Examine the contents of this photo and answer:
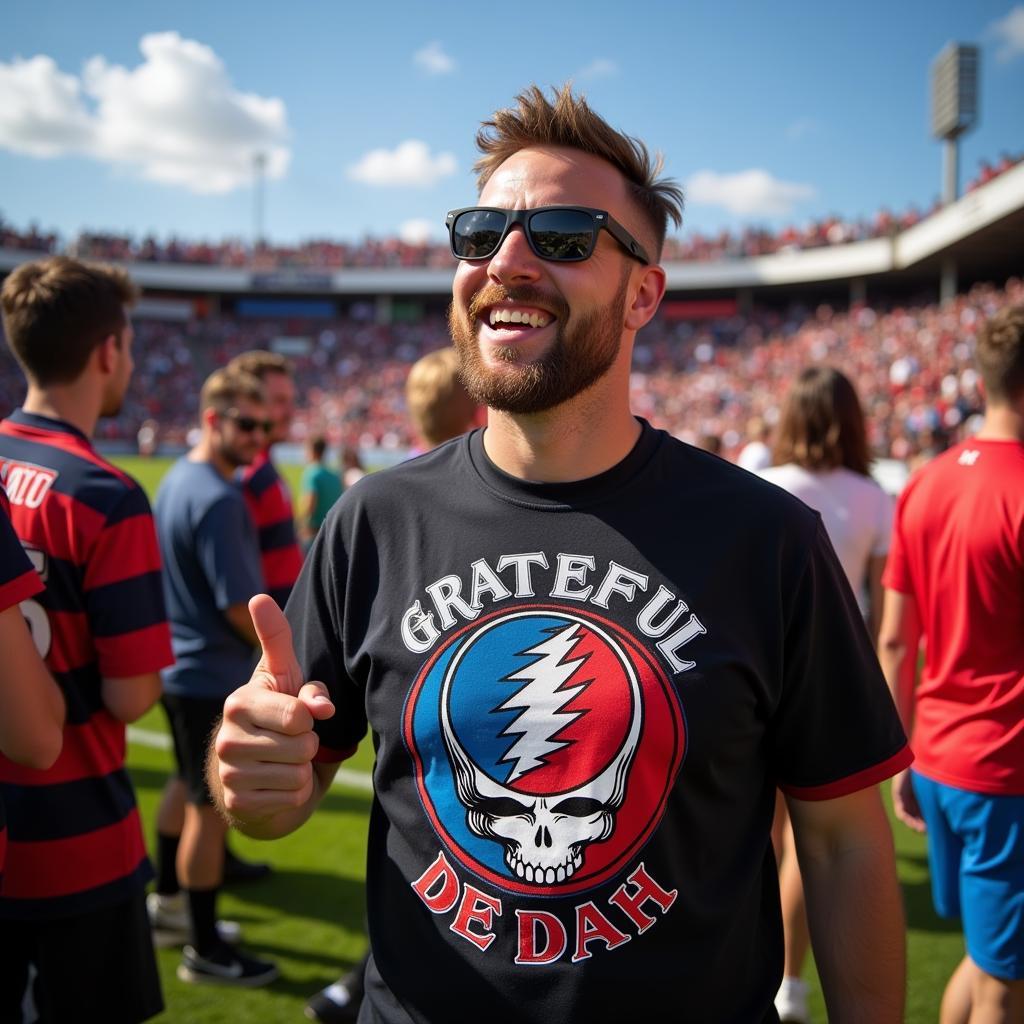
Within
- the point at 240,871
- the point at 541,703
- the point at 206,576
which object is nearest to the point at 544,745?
the point at 541,703

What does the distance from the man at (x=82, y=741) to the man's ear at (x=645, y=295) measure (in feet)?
5.18

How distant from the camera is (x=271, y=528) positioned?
4.56 meters

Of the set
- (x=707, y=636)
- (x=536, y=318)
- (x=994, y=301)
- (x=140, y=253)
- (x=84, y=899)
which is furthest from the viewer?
(x=140, y=253)

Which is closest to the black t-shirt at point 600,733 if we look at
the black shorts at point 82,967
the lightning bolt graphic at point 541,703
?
the lightning bolt graphic at point 541,703

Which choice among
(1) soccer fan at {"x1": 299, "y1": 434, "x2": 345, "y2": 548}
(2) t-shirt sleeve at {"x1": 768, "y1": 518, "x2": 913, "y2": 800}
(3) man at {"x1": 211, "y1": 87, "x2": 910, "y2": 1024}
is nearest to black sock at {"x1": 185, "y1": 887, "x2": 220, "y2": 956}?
(3) man at {"x1": 211, "y1": 87, "x2": 910, "y2": 1024}

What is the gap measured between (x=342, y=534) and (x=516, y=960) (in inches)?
35.5

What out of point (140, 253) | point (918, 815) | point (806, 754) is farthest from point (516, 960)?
point (140, 253)

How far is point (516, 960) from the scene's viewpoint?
1.47 m

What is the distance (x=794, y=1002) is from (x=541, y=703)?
8.23ft

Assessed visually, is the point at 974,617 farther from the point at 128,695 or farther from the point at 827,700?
the point at 128,695

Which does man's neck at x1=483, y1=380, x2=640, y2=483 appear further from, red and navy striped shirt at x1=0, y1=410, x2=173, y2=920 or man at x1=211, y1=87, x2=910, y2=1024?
red and navy striped shirt at x1=0, y1=410, x2=173, y2=920

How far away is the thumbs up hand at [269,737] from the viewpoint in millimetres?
1379

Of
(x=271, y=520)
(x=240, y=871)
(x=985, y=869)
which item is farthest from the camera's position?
(x=271, y=520)

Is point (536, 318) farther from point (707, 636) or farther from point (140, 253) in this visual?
point (140, 253)
